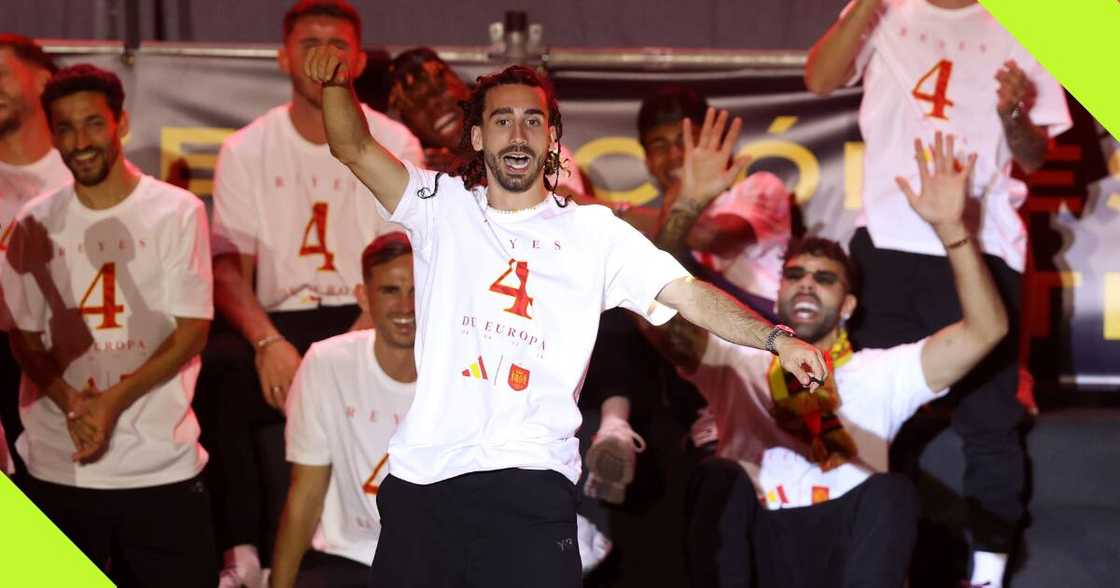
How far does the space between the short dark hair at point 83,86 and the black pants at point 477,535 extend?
7.52 feet

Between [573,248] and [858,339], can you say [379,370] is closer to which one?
[573,248]

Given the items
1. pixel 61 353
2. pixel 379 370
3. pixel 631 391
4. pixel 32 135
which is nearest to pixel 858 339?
pixel 631 391

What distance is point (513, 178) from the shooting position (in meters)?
3.61

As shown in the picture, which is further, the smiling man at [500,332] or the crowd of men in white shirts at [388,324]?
the crowd of men in white shirts at [388,324]

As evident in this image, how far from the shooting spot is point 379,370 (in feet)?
15.6

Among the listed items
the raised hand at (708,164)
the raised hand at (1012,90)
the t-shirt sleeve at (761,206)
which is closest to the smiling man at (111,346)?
the raised hand at (708,164)

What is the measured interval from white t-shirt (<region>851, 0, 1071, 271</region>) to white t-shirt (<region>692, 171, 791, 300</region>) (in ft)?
1.76

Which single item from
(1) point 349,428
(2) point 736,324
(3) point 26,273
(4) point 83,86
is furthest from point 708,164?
(3) point 26,273

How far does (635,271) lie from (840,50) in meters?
1.86

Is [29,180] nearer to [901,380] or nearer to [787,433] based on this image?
[787,433]

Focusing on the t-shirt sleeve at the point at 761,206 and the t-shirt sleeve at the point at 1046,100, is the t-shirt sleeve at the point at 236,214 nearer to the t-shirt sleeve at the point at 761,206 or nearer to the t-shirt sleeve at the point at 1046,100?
the t-shirt sleeve at the point at 761,206

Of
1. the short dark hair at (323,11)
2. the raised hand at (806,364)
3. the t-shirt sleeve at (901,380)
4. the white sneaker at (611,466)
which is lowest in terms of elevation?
the white sneaker at (611,466)

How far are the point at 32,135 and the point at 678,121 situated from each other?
2.60 meters

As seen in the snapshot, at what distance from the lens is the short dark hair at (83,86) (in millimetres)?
4918
